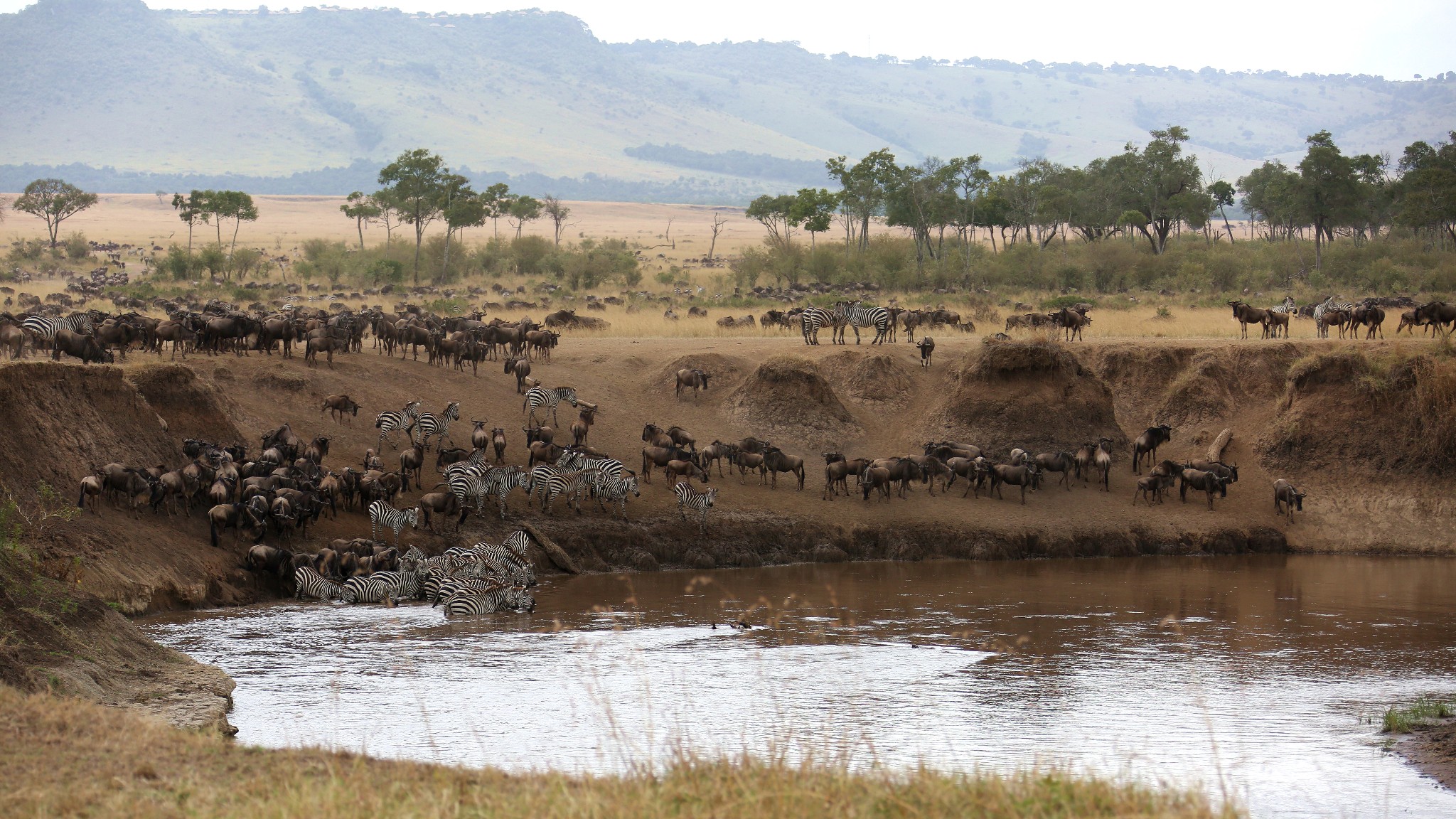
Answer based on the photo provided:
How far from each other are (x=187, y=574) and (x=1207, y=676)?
43.9 ft

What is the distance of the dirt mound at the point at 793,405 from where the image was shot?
95.1ft

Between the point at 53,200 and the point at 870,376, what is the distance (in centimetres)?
7188

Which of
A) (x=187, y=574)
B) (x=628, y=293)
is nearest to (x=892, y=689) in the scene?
(x=187, y=574)

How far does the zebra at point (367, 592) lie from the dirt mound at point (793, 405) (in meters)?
11.7

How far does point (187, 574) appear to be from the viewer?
18.2m

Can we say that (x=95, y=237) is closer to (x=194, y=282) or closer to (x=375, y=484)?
(x=194, y=282)

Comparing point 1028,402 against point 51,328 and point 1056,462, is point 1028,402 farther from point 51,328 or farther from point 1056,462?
point 51,328

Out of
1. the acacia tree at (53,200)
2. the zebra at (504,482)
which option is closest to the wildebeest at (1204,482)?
the zebra at (504,482)

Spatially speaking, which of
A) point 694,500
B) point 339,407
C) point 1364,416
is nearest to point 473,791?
point 694,500

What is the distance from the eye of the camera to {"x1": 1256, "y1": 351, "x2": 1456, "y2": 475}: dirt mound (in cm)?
2719

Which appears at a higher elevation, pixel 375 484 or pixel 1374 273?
pixel 1374 273

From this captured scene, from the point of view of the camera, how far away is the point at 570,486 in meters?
23.2

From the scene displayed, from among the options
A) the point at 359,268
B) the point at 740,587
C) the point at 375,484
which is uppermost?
the point at 359,268

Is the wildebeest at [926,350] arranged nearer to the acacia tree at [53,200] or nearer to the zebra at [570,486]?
the zebra at [570,486]
